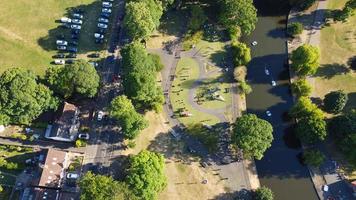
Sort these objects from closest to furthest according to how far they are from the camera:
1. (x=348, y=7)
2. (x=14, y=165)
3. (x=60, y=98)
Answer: (x=14, y=165)
(x=60, y=98)
(x=348, y=7)

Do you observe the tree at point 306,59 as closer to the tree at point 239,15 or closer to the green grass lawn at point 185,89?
the tree at point 239,15

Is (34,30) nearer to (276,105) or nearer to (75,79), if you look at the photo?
(75,79)

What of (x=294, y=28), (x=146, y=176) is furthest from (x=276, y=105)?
(x=146, y=176)

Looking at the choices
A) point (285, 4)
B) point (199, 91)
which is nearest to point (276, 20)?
point (285, 4)

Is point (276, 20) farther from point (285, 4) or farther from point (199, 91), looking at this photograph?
point (199, 91)

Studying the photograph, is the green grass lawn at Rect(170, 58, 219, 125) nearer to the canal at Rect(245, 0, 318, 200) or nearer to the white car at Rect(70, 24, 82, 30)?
the canal at Rect(245, 0, 318, 200)

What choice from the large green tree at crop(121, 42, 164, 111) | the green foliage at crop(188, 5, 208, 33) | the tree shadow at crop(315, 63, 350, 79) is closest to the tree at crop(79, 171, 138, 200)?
the large green tree at crop(121, 42, 164, 111)
